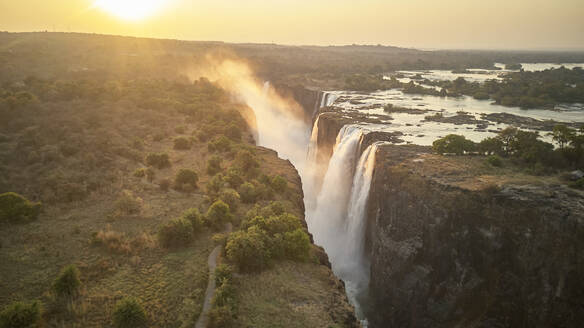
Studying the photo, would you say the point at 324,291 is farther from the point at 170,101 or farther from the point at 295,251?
the point at 170,101

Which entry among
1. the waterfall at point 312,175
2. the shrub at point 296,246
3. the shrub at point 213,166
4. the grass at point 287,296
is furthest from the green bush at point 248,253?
the waterfall at point 312,175

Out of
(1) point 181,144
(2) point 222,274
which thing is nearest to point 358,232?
(2) point 222,274

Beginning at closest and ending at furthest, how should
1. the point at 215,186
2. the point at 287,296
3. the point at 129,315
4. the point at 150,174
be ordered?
1. the point at 129,315
2. the point at 287,296
3. the point at 215,186
4. the point at 150,174

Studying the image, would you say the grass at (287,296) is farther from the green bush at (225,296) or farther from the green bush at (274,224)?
the green bush at (274,224)

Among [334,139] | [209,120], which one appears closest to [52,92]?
[209,120]

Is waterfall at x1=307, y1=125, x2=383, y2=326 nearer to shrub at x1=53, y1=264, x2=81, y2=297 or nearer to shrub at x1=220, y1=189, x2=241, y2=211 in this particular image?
shrub at x1=220, y1=189, x2=241, y2=211

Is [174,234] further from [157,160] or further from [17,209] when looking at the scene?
[157,160]
